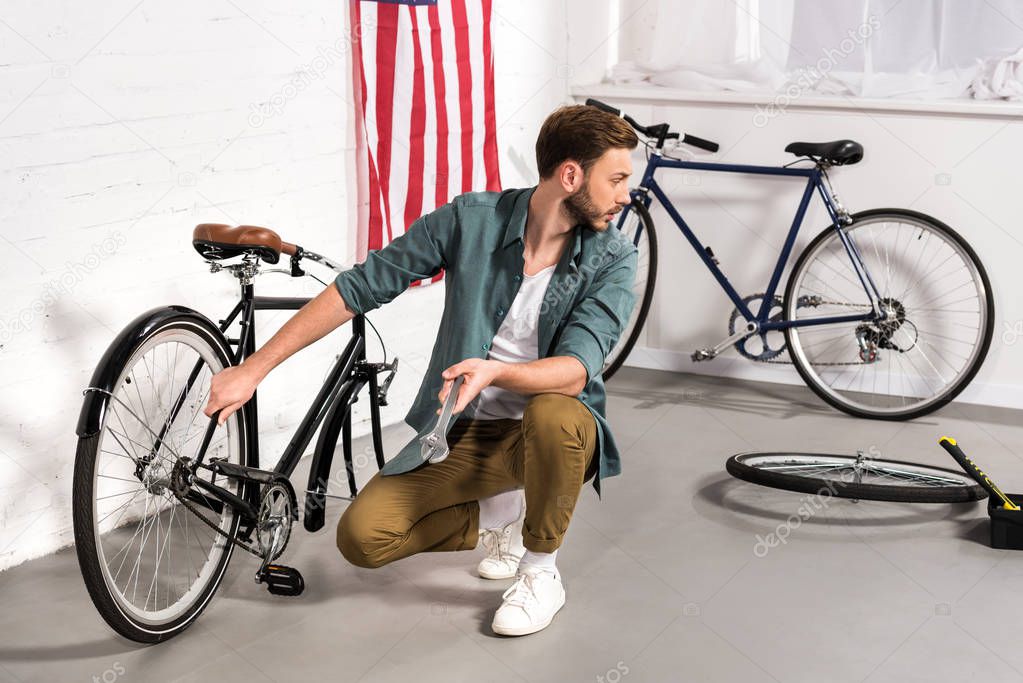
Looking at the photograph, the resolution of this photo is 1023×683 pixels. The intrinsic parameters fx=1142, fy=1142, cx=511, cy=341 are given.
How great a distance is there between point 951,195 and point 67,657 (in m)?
3.08

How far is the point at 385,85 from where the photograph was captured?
3438mm

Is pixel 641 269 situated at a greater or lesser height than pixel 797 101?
lesser

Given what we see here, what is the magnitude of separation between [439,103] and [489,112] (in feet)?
1.01

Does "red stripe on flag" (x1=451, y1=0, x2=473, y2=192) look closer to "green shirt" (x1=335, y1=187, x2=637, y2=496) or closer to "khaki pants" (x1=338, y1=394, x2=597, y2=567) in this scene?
"green shirt" (x1=335, y1=187, x2=637, y2=496)

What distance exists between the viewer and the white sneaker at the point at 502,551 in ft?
8.45

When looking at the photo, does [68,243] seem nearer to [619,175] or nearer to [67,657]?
[67,657]

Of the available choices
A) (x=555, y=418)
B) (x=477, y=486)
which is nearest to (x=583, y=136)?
(x=555, y=418)

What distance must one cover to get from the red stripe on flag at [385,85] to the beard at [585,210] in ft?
4.27

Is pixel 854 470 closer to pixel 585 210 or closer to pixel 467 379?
pixel 585 210

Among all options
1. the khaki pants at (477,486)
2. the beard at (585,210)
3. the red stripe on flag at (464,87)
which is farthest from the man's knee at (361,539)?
the red stripe on flag at (464,87)

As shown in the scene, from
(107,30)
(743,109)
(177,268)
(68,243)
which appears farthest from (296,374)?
(743,109)

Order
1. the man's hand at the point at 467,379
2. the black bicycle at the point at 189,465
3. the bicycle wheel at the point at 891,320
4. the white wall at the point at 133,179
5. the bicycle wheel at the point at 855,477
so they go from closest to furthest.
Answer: the man's hand at the point at 467,379 < the black bicycle at the point at 189,465 < the white wall at the point at 133,179 < the bicycle wheel at the point at 855,477 < the bicycle wheel at the point at 891,320

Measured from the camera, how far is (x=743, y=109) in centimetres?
413

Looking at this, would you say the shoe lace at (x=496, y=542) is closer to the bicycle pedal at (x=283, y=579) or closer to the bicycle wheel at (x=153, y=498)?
the bicycle pedal at (x=283, y=579)
